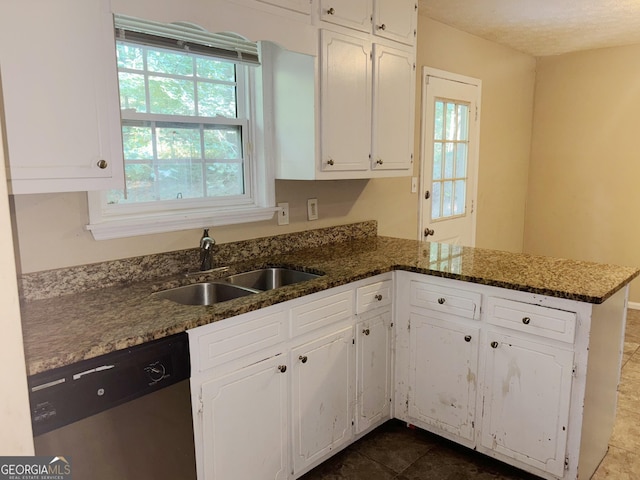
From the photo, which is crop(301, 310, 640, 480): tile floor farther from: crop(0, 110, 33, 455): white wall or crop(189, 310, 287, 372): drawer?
crop(0, 110, 33, 455): white wall

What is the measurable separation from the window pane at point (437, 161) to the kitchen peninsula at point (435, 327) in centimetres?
127

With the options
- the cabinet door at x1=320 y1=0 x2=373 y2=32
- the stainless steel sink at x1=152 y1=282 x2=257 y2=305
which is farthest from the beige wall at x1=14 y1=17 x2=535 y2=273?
the cabinet door at x1=320 y1=0 x2=373 y2=32

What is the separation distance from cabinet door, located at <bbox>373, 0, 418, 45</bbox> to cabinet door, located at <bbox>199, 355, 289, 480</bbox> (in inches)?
70.9

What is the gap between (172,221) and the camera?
212 cm

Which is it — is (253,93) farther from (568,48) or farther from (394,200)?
(568,48)

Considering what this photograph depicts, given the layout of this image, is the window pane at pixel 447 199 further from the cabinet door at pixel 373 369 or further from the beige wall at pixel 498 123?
the cabinet door at pixel 373 369

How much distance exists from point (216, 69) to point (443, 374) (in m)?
1.85

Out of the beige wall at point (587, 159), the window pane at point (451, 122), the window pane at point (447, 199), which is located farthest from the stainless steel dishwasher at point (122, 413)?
the beige wall at point (587, 159)

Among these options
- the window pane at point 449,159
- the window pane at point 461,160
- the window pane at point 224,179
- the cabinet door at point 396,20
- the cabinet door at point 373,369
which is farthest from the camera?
the window pane at point 461,160

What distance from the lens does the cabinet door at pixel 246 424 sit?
1642mm

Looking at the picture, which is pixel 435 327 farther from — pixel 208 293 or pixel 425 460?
pixel 208 293

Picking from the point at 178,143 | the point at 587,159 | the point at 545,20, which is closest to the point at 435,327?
the point at 178,143

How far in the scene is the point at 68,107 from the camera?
148cm

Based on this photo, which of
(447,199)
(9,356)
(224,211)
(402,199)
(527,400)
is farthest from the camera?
(447,199)
